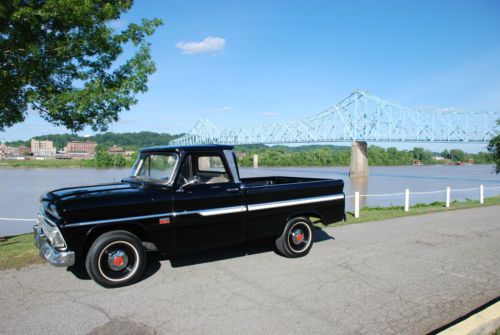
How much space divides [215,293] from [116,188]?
1969 mm

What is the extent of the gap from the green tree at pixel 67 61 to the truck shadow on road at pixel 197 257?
308 centimetres

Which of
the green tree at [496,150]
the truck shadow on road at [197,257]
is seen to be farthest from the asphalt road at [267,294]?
the green tree at [496,150]

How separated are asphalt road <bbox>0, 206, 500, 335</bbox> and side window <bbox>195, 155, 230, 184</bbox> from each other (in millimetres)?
1238

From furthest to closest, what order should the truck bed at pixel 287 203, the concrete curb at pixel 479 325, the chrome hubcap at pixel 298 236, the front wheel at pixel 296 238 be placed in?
the chrome hubcap at pixel 298 236
the front wheel at pixel 296 238
the truck bed at pixel 287 203
the concrete curb at pixel 479 325

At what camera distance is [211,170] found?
539 centimetres

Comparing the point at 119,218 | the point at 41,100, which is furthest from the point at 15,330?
the point at 41,100

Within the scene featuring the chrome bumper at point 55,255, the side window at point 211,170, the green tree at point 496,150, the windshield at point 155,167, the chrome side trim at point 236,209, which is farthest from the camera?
the green tree at point 496,150

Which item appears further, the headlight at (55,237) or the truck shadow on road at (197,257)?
the truck shadow on road at (197,257)

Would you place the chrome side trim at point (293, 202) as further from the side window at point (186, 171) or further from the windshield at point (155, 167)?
the windshield at point (155, 167)

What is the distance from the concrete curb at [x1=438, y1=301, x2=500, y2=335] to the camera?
316 centimetres

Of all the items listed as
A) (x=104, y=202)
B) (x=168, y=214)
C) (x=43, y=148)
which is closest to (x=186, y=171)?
(x=168, y=214)

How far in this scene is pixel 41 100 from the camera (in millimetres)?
6895

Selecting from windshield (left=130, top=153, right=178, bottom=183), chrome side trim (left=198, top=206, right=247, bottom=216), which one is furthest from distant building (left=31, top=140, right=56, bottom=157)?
chrome side trim (left=198, top=206, right=247, bottom=216)

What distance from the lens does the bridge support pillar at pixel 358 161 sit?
68775mm
